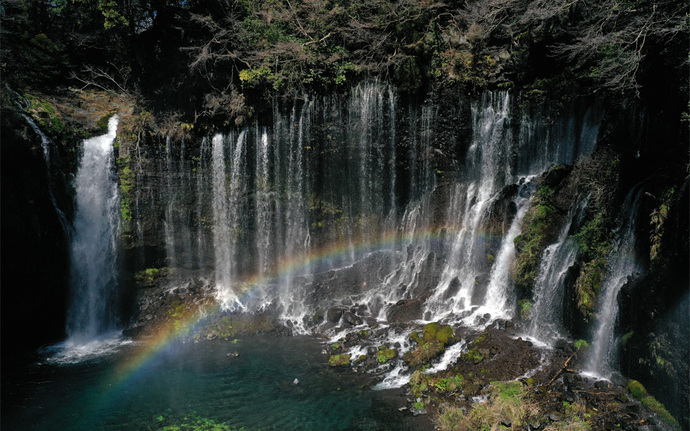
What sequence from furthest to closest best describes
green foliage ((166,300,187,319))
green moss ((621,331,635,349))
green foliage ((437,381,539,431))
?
green foliage ((166,300,187,319)) → green moss ((621,331,635,349)) → green foliage ((437,381,539,431))

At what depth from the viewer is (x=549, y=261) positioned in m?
11.0

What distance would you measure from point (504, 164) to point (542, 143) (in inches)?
61.2

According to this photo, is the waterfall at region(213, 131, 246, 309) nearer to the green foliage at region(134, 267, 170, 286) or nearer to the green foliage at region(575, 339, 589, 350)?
the green foliage at region(134, 267, 170, 286)

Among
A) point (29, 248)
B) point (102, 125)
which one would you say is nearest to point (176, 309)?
point (29, 248)

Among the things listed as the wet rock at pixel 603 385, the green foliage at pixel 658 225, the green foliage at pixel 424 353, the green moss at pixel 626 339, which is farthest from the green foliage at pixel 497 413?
the green foliage at pixel 658 225

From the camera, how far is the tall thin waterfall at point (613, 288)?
340 inches

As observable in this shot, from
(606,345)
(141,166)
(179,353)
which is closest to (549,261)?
(606,345)

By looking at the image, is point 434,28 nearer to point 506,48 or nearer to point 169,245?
point 506,48

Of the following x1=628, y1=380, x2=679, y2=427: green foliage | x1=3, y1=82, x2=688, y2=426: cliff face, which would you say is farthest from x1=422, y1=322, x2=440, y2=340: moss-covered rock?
x1=628, y1=380, x2=679, y2=427: green foliage

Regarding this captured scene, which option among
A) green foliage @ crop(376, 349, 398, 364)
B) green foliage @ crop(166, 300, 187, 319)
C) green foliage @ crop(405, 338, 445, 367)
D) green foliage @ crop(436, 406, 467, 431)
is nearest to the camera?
green foliage @ crop(436, 406, 467, 431)

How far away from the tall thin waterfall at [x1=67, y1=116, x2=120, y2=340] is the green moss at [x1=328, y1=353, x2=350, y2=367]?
946 centimetres

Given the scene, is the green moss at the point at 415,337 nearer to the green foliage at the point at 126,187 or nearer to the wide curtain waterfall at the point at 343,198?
the wide curtain waterfall at the point at 343,198

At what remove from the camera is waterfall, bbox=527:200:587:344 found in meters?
10.4

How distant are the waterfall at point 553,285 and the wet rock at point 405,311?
12.3 ft
